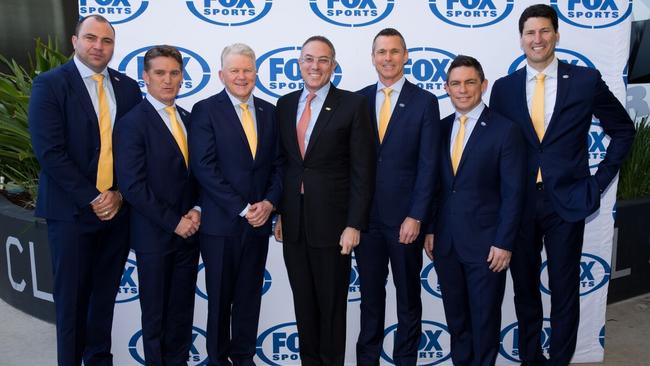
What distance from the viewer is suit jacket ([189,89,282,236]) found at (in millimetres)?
2693

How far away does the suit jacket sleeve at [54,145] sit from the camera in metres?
2.59

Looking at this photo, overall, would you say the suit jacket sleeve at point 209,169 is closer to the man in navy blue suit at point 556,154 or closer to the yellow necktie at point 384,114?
the yellow necktie at point 384,114

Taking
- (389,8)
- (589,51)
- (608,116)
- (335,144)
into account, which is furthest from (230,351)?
(589,51)

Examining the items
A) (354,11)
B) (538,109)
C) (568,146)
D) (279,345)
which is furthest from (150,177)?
(568,146)

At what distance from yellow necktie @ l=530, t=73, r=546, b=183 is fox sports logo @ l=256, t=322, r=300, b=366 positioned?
5.95 feet

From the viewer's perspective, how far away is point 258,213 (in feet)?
8.95

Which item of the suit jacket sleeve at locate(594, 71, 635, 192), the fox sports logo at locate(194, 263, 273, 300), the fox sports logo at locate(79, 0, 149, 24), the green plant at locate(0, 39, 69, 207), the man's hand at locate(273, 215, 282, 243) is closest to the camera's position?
the suit jacket sleeve at locate(594, 71, 635, 192)

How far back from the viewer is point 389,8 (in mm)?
3357

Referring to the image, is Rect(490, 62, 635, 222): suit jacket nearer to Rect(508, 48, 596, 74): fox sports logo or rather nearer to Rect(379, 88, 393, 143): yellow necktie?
Answer: Rect(508, 48, 596, 74): fox sports logo

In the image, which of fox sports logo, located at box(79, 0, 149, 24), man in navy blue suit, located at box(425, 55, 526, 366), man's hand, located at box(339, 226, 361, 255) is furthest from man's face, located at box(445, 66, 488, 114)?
fox sports logo, located at box(79, 0, 149, 24)

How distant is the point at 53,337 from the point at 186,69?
7.08 ft

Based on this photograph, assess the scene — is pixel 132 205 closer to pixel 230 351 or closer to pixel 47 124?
pixel 47 124

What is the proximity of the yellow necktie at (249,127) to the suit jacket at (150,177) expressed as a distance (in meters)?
0.30

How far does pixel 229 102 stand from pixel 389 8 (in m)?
1.24
